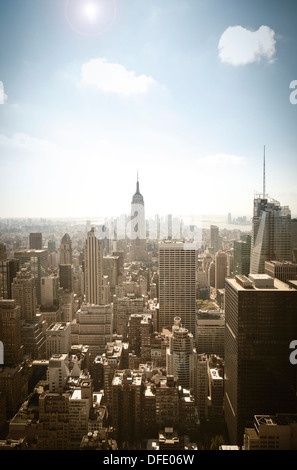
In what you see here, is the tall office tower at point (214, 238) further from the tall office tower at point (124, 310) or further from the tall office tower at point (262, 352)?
the tall office tower at point (124, 310)

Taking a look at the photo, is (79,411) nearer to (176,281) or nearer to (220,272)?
(176,281)

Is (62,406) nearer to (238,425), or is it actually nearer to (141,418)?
(141,418)

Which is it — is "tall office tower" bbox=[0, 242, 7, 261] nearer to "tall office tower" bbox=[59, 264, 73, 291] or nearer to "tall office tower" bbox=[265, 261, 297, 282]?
"tall office tower" bbox=[59, 264, 73, 291]

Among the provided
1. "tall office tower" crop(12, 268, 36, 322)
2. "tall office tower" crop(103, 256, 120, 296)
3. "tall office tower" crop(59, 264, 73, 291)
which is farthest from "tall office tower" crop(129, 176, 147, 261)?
"tall office tower" crop(12, 268, 36, 322)

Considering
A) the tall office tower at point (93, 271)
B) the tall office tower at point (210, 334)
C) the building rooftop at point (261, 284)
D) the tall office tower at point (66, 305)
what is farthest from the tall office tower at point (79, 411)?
the tall office tower at point (93, 271)

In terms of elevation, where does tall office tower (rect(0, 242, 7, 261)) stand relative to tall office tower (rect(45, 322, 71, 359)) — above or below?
above

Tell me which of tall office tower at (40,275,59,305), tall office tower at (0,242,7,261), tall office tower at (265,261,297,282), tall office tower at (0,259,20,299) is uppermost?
tall office tower at (0,242,7,261)

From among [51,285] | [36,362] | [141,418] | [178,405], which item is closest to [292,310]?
[178,405]
